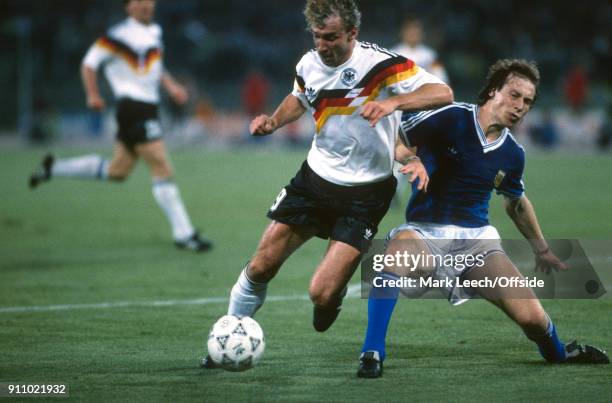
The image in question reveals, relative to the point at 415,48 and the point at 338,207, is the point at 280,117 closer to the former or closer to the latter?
the point at 338,207

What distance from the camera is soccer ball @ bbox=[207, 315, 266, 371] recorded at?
18.1 feet

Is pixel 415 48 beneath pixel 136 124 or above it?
above

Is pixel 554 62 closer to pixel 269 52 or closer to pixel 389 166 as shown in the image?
pixel 269 52

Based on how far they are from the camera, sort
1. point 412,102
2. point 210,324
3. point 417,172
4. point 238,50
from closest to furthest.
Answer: point 417,172 < point 412,102 < point 210,324 < point 238,50

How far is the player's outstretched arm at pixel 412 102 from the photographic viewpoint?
543 cm

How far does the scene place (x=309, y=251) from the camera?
10.9 m

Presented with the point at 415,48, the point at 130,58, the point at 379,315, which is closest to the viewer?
the point at 379,315

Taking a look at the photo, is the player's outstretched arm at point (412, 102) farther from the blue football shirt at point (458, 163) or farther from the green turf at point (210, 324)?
the green turf at point (210, 324)

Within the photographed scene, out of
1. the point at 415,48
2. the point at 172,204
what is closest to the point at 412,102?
the point at 172,204

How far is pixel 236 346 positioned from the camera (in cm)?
552

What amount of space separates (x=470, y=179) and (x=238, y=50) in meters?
28.2

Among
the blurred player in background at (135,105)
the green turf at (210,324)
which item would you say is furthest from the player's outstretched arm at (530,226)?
the blurred player in background at (135,105)

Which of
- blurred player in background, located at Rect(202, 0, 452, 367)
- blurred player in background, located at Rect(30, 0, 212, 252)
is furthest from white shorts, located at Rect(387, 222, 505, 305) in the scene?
blurred player in background, located at Rect(30, 0, 212, 252)

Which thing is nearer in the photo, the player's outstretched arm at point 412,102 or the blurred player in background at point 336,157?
the player's outstretched arm at point 412,102
